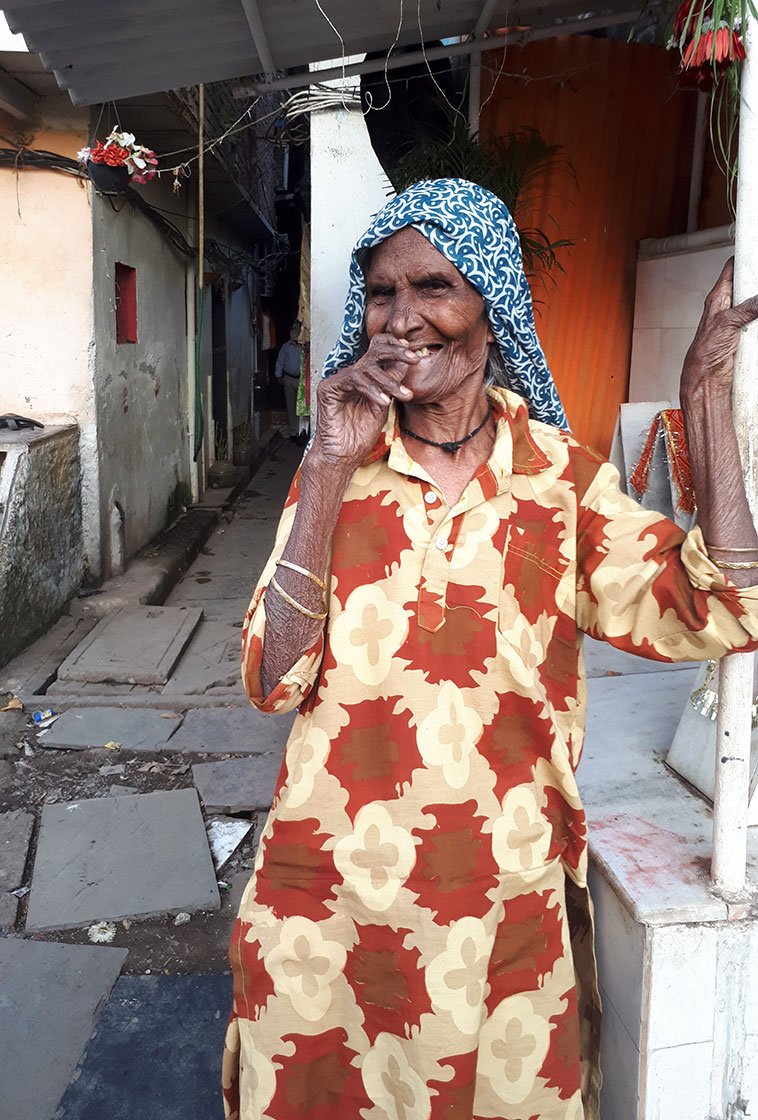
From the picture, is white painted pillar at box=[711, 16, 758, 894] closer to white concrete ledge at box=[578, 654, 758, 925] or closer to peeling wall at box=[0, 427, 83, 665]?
white concrete ledge at box=[578, 654, 758, 925]

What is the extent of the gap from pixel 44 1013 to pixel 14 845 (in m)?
1.08

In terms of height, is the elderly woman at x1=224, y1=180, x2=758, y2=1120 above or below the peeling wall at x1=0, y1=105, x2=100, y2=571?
below

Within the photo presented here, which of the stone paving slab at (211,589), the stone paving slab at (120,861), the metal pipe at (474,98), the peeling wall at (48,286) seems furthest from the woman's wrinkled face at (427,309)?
the stone paving slab at (211,589)

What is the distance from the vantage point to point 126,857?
A: 3.52m

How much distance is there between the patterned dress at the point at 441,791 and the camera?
1424 mm

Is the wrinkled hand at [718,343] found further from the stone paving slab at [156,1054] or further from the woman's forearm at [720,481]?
the stone paving slab at [156,1054]

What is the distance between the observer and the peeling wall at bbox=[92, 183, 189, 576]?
6.38 meters

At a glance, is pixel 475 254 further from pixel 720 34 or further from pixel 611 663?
pixel 611 663

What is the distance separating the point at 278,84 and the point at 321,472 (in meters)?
2.43

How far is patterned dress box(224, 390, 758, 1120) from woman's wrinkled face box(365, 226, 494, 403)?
0.12 m

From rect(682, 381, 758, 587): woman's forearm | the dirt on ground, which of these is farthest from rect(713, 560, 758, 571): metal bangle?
the dirt on ground

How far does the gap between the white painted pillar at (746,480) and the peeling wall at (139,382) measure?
543 centimetres

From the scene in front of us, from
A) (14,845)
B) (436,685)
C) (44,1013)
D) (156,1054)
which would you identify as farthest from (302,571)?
(14,845)

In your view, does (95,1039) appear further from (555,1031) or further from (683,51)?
(683,51)
